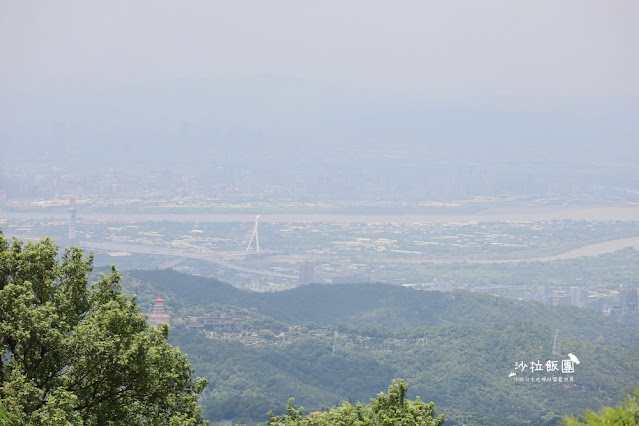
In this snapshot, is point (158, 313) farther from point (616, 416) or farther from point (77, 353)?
point (616, 416)

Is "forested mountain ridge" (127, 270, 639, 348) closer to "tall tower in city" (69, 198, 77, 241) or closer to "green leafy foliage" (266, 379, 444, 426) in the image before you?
"tall tower in city" (69, 198, 77, 241)

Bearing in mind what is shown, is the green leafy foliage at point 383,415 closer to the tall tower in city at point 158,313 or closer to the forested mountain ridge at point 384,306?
the tall tower in city at point 158,313

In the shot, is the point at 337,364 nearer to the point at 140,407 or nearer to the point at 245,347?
the point at 245,347

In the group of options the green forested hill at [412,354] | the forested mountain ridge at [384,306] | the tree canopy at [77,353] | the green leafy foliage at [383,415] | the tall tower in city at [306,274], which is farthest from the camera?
the tall tower in city at [306,274]

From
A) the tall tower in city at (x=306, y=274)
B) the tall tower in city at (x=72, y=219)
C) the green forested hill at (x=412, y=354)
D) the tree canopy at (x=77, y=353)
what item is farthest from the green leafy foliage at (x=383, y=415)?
the tall tower in city at (x=72, y=219)

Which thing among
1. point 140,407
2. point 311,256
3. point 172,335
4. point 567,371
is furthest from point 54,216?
point 140,407

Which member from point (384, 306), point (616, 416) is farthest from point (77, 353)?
point (384, 306)
